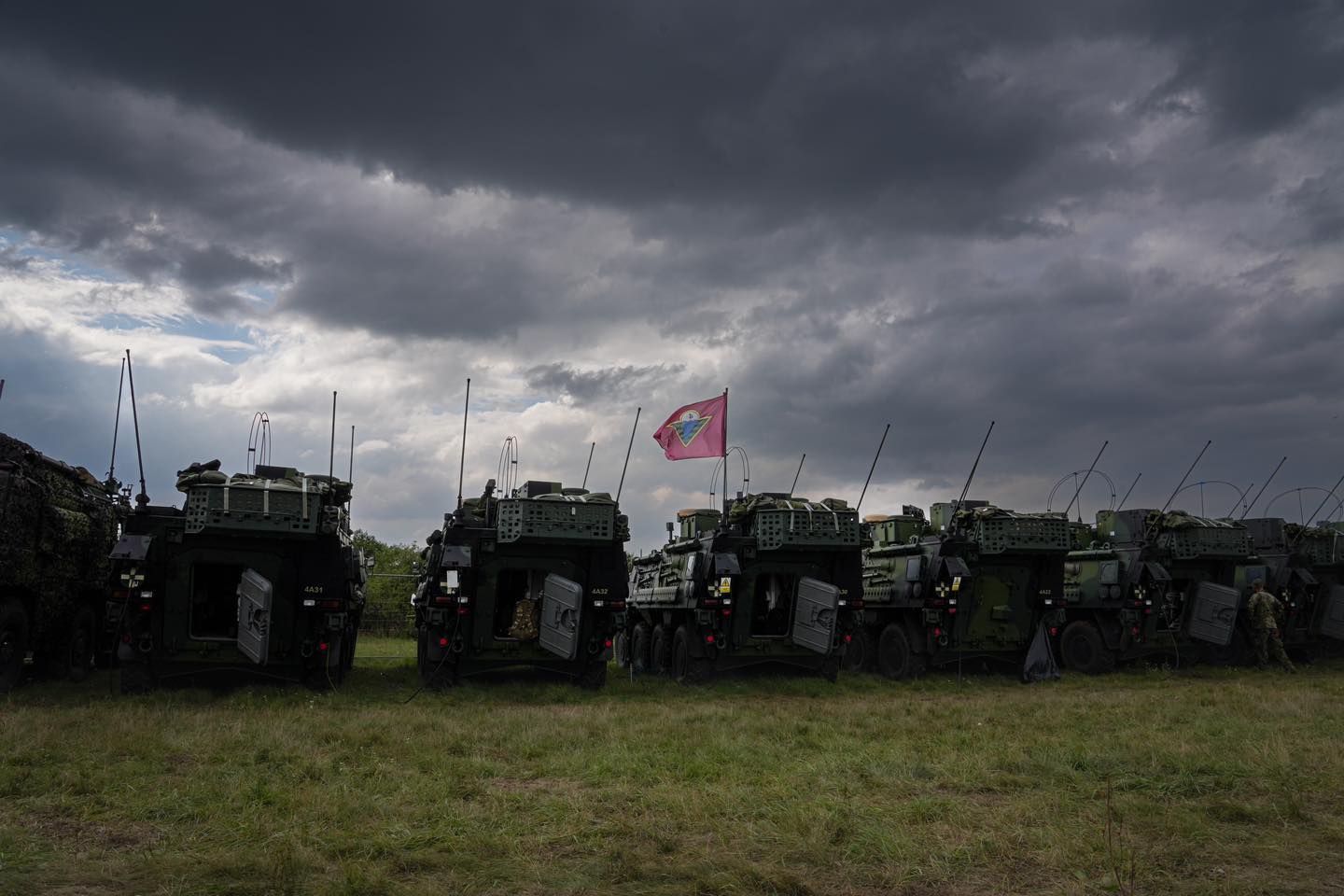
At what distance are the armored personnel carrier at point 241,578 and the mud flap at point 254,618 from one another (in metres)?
0.01

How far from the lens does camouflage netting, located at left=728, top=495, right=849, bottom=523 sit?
59.2 ft

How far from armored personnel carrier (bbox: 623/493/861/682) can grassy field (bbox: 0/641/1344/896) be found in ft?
13.2

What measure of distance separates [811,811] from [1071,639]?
16.2m

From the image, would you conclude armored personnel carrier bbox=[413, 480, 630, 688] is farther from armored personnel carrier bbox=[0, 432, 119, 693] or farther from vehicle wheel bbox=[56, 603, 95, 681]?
vehicle wheel bbox=[56, 603, 95, 681]

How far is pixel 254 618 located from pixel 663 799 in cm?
879

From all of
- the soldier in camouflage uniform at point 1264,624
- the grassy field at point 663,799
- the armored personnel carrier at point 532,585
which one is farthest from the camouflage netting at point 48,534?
the soldier in camouflage uniform at point 1264,624

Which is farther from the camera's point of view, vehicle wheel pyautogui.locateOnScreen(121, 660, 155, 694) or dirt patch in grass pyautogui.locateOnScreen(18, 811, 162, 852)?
vehicle wheel pyautogui.locateOnScreen(121, 660, 155, 694)

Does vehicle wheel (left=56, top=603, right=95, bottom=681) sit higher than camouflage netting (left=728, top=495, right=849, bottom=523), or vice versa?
camouflage netting (left=728, top=495, right=849, bottom=523)

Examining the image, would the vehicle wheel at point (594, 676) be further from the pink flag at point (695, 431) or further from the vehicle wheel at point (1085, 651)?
the vehicle wheel at point (1085, 651)

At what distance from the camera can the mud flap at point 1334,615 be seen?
23828 millimetres

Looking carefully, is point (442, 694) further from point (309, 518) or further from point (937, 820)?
point (937, 820)

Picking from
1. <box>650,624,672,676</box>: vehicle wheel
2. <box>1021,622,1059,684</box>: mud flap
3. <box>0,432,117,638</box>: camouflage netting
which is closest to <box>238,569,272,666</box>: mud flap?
<box>0,432,117,638</box>: camouflage netting

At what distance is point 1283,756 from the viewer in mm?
9367

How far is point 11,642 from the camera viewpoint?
1469 cm
